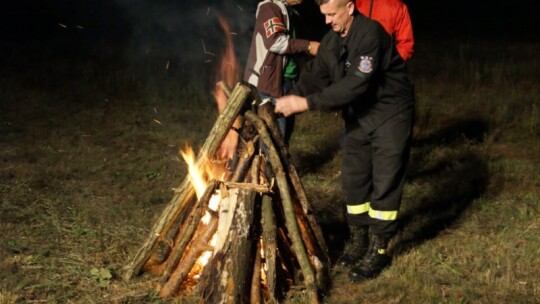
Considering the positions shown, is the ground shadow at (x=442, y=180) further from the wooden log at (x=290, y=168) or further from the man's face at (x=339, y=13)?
the man's face at (x=339, y=13)

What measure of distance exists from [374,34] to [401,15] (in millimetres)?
1603

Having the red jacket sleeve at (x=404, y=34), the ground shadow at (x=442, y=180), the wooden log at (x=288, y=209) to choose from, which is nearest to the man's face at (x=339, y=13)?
the wooden log at (x=288, y=209)

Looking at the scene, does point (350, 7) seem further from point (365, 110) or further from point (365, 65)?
point (365, 110)

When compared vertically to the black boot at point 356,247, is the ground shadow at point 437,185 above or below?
below

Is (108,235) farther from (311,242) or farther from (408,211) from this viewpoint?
(408,211)

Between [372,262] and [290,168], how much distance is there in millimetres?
993

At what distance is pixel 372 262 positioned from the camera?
5328 millimetres

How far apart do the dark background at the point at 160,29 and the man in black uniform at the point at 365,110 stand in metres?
5.86

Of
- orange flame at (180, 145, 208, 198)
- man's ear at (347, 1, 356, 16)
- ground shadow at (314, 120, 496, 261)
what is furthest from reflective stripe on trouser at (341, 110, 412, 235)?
orange flame at (180, 145, 208, 198)

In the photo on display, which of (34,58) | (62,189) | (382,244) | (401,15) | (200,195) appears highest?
(401,15)

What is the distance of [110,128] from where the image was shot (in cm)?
990

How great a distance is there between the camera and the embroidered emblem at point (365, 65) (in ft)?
15.6

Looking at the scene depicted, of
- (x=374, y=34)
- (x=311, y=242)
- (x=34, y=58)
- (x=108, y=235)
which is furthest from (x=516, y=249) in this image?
(x=34, y=58)

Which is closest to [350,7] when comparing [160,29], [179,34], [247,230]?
[247,230]
